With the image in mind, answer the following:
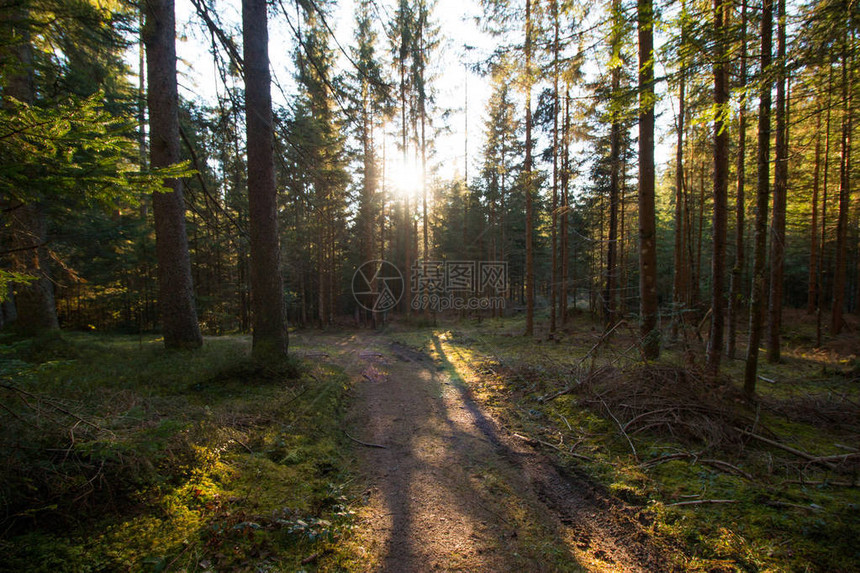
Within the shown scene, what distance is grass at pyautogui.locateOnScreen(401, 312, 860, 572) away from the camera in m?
2.45

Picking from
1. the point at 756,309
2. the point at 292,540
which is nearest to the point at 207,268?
the point at 292,540

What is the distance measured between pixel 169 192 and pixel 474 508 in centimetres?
881

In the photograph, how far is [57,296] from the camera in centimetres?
1786

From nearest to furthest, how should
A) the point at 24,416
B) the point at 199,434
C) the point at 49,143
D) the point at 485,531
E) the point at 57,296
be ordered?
1. the point at 49,143
2. the point at 24,416
3. the point at 485,531
4. the point at 199,434
5. the point at 57,296

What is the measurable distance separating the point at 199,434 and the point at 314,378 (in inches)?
134

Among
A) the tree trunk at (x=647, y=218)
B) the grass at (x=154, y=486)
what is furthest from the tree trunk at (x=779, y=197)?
the grass at (x=154, y=486)

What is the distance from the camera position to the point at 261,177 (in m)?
6.54

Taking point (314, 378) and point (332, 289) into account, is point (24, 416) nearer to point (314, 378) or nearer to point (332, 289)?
point (314, 378)

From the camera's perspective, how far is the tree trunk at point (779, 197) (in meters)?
4.85

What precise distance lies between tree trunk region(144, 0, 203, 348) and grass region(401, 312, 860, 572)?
7.48 meters

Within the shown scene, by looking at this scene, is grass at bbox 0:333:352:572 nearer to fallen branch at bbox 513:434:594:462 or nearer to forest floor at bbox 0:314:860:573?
forest floor at bbox 0:314:860:573

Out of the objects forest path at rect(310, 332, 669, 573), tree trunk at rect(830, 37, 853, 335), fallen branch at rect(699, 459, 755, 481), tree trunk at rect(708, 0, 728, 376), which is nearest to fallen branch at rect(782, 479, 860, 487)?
fallen branch at rect(699, 459, 755, 481)

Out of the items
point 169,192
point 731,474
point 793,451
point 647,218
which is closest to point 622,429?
point 731,474

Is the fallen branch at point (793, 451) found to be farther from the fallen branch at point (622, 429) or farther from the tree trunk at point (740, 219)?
the tree trunk at point (740, 219)
